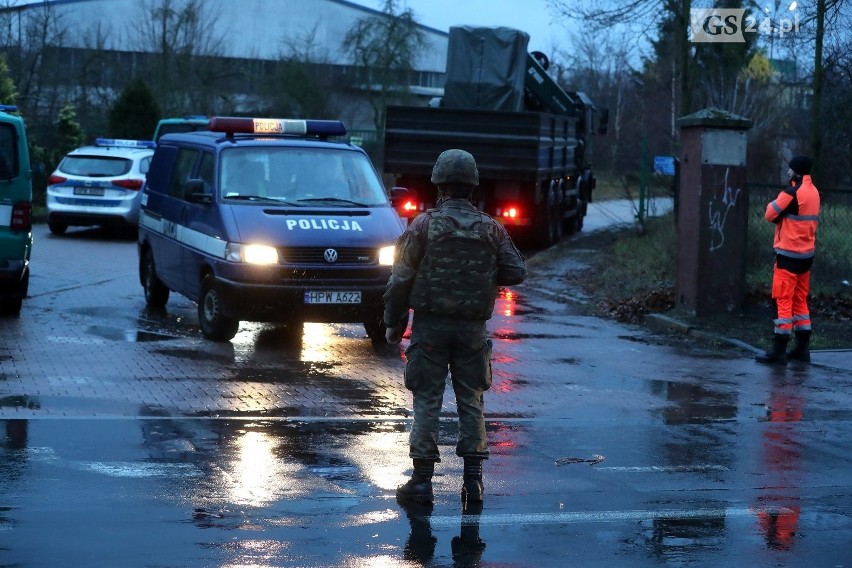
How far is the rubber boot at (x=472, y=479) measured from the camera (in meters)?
6.61

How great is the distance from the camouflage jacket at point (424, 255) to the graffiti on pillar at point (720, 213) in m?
8.20

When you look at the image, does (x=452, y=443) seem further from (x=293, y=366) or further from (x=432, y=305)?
(x=293, y=366)

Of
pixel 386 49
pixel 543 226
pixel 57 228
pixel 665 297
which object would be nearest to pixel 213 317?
pixel 665 297

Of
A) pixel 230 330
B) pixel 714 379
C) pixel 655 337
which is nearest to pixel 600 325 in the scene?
pixel 655 337

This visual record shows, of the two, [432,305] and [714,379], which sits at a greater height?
[432,305]

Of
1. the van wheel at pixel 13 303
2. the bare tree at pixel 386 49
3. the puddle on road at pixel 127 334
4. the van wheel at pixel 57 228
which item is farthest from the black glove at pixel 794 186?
the bare tree at pixel 386 49

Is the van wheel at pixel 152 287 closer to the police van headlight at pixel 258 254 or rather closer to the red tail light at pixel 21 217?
the red tail light at pixel 21 217

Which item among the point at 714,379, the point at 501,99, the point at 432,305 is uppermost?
the point at 501,99

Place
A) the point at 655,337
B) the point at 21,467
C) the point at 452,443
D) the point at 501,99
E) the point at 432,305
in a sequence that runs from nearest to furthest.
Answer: the point at 432,305
the point at 21,467
the point at 452,443
the point at 655,337
the point at 501,99

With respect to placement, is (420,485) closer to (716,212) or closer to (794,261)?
(794,261)

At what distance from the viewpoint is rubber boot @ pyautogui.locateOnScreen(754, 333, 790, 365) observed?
12.1 metres

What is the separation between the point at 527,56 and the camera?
85.9 ft

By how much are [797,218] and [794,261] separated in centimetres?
40

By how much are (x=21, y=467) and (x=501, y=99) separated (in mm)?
19446
